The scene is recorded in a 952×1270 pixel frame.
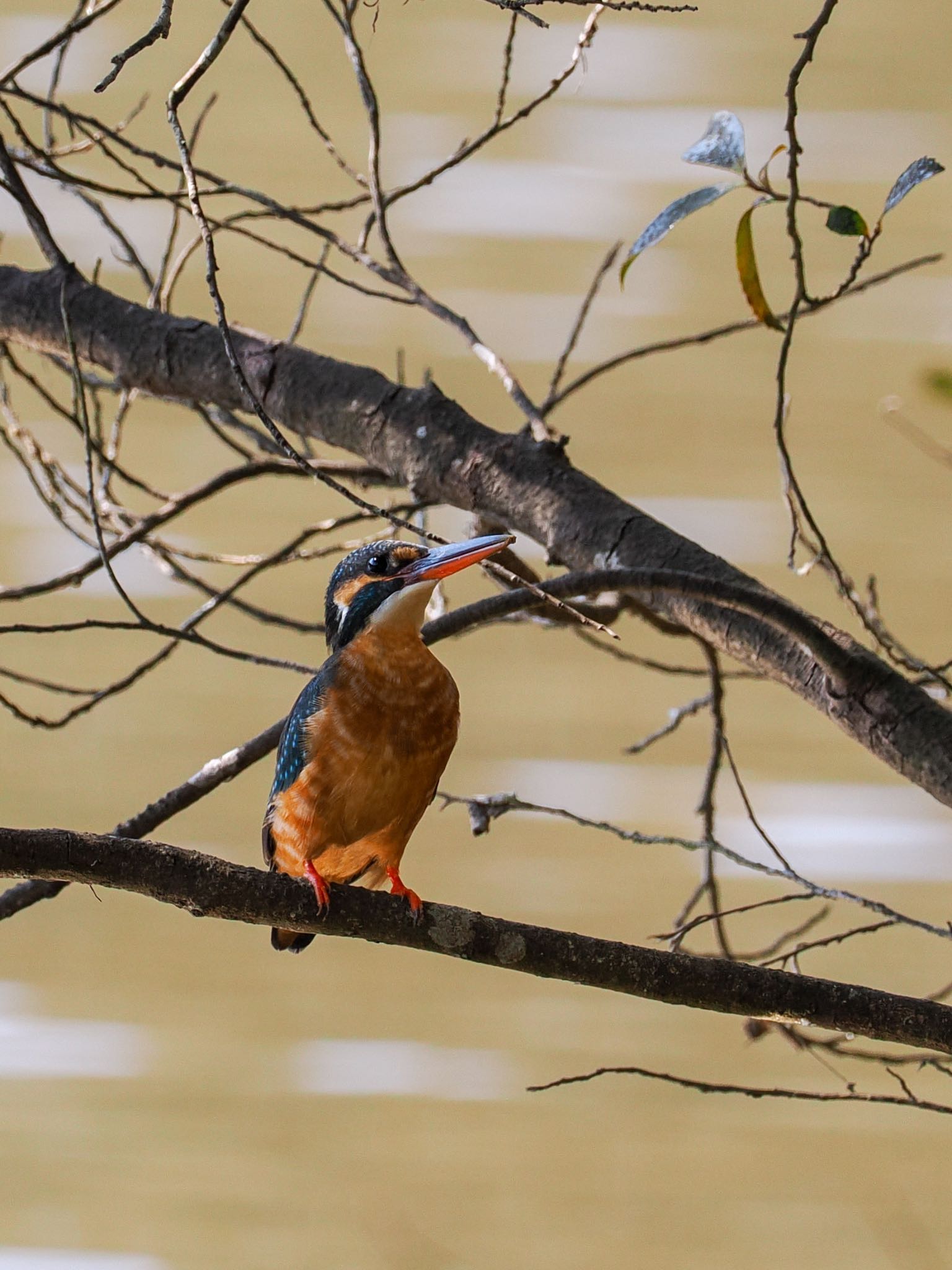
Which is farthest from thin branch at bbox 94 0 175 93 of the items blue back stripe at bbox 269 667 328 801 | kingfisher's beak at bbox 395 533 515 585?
blue back stripe at bbox 269 667 328 801

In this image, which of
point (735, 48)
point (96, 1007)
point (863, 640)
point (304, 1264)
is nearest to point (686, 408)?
point (735, 48)

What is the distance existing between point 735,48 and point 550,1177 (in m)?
1.90

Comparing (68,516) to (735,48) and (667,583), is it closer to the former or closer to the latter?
(735,48)

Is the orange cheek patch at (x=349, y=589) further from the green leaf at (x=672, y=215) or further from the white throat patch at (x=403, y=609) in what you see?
the green leaf at (x=672, y=215)

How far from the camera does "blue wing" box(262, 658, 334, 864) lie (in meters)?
0.88

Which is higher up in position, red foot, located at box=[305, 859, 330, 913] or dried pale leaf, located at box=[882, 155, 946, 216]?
dried pale leaf, located at box=[882, 155, 946, 216]

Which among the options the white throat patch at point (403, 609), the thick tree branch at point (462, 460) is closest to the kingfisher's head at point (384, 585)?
the white throat patch at point (403, 609)

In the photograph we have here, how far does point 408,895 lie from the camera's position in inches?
31.5

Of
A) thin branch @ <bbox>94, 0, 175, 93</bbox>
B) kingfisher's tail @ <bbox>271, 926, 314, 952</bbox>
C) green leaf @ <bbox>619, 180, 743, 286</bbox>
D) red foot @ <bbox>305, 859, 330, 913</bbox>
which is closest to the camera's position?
thin branch @ <bbox>94, 0, 175, 93</bbox>

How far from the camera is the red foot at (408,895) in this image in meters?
0.74

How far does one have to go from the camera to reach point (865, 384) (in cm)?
188

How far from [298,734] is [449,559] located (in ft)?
0.54

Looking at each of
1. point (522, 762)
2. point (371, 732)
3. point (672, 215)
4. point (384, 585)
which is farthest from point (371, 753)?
point (522, 762)

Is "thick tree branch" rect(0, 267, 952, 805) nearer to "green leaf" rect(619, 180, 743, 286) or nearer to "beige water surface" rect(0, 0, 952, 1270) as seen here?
"green leaf" rect(619, 180, 743, 286)
